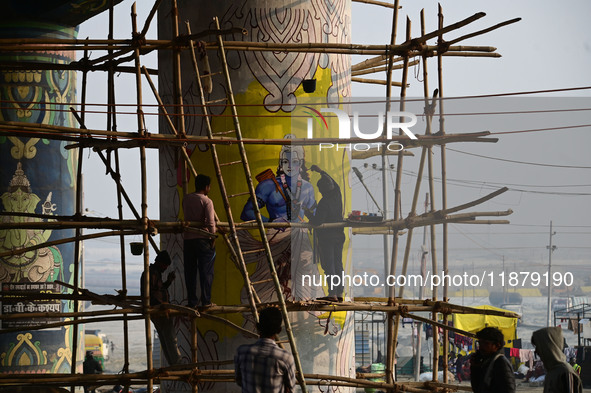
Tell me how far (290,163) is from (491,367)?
6204mm

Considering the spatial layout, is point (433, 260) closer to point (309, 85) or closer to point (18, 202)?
point (309, 85)

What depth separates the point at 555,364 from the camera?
755 cm

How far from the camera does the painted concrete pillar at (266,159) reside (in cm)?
1327

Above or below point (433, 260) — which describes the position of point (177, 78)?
above

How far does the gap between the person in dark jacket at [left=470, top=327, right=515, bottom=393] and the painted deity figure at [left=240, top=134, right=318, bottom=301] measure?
5.54 m

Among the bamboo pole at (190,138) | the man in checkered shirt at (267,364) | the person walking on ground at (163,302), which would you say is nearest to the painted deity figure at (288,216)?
the bamboo pole at (190,138)

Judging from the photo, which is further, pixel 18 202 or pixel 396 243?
pixel 18 202

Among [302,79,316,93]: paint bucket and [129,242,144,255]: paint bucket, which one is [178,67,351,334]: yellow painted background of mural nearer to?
[302,79,316,93]: paint bucket

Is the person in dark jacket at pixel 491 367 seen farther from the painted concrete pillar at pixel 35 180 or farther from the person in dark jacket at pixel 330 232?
the painted concrete pillar at pixel 35 180

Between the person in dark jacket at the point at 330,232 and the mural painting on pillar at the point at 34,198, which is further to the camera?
the mural painting on pillar at the point at 34,198

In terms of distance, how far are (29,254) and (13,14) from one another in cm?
507

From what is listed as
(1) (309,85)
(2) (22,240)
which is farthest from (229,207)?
(2) (22,240)

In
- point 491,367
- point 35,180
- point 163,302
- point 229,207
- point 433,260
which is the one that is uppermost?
point 35,180

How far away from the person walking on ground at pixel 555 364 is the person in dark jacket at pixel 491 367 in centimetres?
30
